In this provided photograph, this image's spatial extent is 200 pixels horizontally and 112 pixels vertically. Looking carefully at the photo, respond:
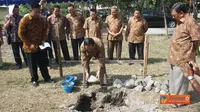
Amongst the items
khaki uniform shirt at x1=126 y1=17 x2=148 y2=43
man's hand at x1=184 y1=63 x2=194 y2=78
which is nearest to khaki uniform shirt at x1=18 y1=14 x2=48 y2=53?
khaki uniform shirt at x1=126 y1=17 x2=148 y2=43

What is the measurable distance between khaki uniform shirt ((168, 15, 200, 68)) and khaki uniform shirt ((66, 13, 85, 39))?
3564 mm

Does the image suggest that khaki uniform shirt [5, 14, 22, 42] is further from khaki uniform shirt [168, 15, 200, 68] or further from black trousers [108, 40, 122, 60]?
khaki uniform shirt [168, 15, 200, 68]

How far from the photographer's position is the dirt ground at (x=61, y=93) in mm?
4582

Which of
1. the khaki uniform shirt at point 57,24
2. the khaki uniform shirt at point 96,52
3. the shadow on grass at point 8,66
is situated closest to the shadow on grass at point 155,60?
the khaki uniform shirt at point 57,24

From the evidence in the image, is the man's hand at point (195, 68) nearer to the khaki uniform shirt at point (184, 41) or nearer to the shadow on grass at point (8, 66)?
the khaki uniform shirt at point (184, 41)

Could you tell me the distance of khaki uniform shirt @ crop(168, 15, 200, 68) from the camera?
3803 mm

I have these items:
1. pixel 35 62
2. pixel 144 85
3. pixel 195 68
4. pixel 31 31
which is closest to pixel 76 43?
pixel 35 62

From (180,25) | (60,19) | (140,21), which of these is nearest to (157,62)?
(140,21)

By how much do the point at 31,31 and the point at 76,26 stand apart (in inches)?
79.5

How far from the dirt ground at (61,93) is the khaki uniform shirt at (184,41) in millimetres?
955

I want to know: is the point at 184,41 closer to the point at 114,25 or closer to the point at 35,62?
the point at 35,62

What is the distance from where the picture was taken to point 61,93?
5.28 m

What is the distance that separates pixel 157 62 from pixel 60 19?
129 inches

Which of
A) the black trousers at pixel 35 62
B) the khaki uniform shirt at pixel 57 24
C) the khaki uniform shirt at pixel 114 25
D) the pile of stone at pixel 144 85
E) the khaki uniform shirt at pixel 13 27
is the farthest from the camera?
the khaki uniform shirt at pixel 114 25
